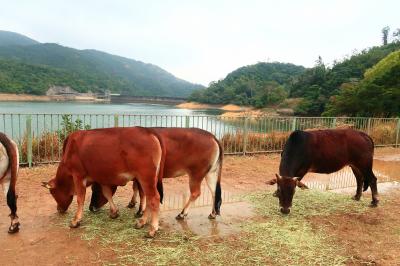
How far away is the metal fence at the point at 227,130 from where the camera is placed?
8.88 m

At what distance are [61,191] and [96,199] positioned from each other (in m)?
0.53

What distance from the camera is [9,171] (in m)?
4.36

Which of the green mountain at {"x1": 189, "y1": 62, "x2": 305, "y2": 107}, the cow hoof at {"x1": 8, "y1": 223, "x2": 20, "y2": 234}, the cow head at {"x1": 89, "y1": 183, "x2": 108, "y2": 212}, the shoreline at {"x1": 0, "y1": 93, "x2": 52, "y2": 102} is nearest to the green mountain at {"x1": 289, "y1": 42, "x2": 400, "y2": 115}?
the green mountain at {"x1": 189, "y1": 62, "x2": 305, "y2": 107}

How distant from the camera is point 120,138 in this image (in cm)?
454

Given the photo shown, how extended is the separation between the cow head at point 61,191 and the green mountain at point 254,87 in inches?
2455

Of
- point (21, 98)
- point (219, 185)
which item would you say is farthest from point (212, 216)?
point (21, 98)

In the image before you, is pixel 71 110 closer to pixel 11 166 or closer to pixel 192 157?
pixel 11 166

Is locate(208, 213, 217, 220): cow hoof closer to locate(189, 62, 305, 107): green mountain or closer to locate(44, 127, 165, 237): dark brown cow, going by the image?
locate(44, 127, 165, 237): dark brown cow

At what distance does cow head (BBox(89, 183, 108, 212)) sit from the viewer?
17.0 ft

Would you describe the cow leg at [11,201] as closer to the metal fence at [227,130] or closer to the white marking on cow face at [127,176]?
the white marking on cow face at [127,176]

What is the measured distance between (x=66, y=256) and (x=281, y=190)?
3199mm

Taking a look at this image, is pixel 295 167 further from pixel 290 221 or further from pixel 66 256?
pixel 66 256

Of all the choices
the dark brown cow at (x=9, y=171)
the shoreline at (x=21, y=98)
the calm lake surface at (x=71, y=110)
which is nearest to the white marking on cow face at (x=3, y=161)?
the dark brown cow at (x=9, y=171)

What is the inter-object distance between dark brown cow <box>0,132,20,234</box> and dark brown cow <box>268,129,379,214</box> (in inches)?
145
